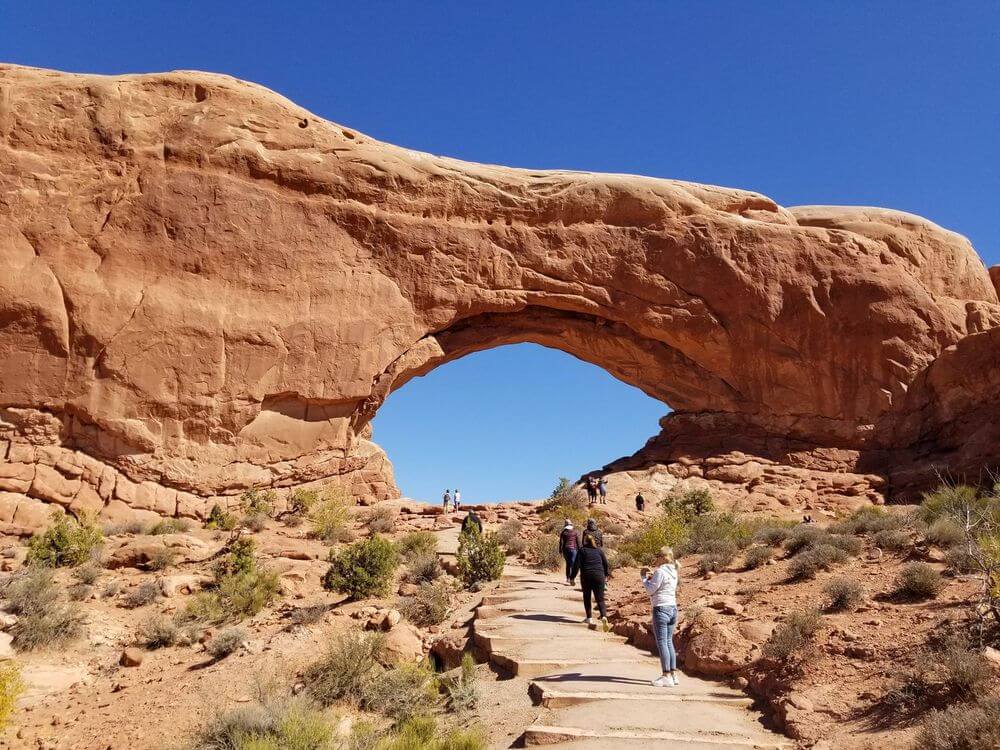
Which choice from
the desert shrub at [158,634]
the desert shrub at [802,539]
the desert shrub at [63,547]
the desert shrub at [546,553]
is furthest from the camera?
the desert shrub at [546,553]

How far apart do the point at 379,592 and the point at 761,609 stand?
5.77 metres

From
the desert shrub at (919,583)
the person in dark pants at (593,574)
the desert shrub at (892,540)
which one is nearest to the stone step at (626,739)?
the desert shrub at (919,583)

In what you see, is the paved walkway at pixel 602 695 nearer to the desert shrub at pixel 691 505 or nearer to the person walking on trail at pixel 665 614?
the person walking on trail at pixel 665 614

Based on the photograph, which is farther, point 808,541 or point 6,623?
point 808,541

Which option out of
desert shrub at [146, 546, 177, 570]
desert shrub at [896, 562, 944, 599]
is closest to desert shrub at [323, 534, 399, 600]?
desert shrub at [146, 546, 177, 570]

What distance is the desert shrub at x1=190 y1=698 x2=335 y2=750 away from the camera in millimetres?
5309

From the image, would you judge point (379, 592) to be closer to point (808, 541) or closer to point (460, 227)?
point (808, 541)

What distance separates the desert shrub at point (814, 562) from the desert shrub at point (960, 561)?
1473mm

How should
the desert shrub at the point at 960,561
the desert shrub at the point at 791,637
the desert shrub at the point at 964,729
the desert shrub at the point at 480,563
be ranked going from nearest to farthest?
the desert shrub at the point at 964,729, the desert shrub at the point at 791,637, the desert shrub at the point at 960,561, the desert shrub at the point at 480,563

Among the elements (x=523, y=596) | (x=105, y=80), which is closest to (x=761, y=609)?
(x=523, y=596)

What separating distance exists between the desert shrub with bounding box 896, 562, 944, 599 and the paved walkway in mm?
2303

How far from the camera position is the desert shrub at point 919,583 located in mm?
7301

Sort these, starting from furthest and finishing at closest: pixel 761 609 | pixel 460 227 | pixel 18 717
Answer: pixel 460 227 < pixel 761 609 < pixel 18 717

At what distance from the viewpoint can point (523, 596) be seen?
38.3 ft
